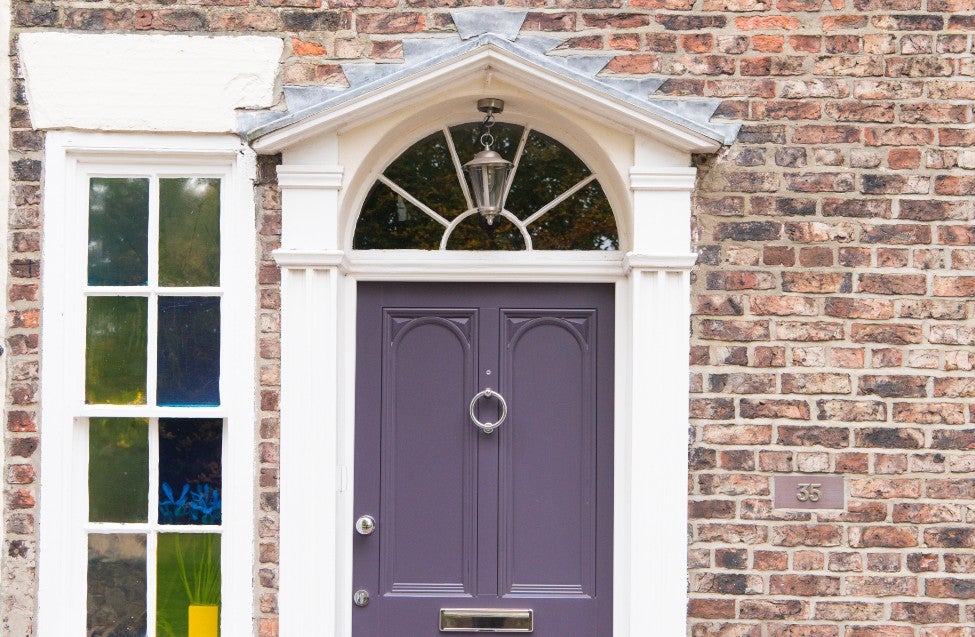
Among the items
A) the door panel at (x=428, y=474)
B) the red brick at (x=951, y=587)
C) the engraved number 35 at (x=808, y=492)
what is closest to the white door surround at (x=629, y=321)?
the door panel at (x=428, y=474)

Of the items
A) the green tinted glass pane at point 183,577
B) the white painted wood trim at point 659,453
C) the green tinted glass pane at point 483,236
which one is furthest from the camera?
the green tinted glass pane at point 483,236

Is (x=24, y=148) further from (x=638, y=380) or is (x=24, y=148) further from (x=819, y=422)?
(x=819, y=422)

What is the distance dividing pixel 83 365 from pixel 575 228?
7.00 feet

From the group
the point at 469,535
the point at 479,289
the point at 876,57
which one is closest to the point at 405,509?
the point at 469,535

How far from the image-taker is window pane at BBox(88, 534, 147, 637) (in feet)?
12.9

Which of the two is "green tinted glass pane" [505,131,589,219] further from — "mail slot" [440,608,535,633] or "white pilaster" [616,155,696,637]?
"mail slot" [440,608,535,633]

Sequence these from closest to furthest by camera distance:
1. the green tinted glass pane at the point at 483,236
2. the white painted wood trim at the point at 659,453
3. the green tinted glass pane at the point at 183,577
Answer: the white painted wood trim at the point at 659,453 → the green tinted glass pane at the point at 183,577 → the green tinted glass pane at the point at 483,236

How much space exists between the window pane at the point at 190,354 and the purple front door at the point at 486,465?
0.60m

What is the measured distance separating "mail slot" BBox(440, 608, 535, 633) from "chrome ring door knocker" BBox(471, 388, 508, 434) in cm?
76

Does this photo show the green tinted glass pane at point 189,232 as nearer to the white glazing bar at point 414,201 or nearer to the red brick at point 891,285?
the white glazing bar at point 414,201

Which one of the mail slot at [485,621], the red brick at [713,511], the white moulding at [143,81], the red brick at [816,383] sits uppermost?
the white moulding at [143,81]

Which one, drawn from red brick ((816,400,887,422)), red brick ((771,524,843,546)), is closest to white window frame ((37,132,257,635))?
red brick ((771,524,843,546))

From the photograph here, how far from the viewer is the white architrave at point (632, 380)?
3.76m

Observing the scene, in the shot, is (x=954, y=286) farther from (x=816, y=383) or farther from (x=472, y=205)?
(x=472, y=205)
